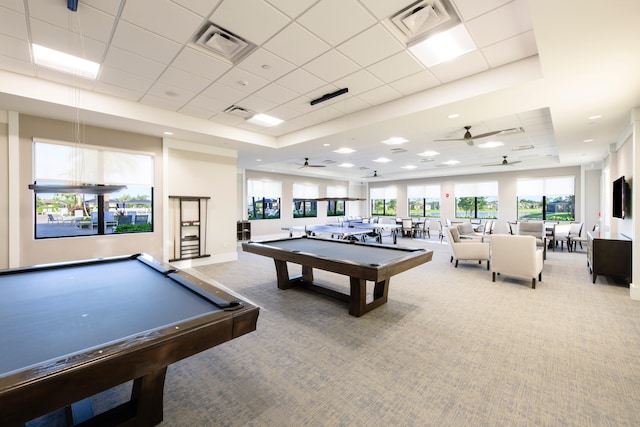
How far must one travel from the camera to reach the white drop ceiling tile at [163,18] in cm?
246

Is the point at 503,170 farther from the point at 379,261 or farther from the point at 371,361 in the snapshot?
the point at 371,361

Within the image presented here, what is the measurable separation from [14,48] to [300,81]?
10.8ft

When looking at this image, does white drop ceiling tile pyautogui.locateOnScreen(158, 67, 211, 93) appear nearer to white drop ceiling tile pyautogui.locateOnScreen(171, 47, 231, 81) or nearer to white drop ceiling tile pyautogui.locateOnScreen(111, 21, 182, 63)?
white drop ceiling tile pyautogui.locateOnScreen(171, 47, 231, 81)

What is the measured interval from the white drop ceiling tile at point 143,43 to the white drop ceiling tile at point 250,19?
29.6 inches

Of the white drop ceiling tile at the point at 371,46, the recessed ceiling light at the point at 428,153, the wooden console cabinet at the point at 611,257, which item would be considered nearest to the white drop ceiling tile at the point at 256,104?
the white drop ceiling tile at the point at 371,46

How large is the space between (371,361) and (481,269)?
472cm

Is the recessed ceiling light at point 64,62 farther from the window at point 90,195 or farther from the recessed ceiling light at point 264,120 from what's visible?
the recessed ceiling light at point 264,120

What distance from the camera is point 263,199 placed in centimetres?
1188

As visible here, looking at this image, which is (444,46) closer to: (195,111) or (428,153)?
(195,111)

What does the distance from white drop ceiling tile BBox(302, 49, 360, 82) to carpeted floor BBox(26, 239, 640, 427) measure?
3.21 metres

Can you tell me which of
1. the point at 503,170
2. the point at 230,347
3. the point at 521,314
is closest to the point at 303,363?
the point at 230,347

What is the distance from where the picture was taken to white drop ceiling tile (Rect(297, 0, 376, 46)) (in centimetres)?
247

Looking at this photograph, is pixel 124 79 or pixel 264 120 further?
pixel 264 120

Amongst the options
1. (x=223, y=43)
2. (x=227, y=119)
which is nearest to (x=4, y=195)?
(x=227, y=119)
